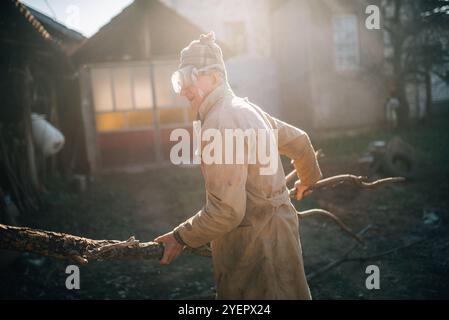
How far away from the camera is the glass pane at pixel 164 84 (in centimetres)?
1243

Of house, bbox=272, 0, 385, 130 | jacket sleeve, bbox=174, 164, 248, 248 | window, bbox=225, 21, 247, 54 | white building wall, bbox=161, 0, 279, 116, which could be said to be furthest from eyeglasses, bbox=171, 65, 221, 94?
window, bbox=225, 21, 247, 54

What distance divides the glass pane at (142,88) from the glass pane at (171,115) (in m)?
0.49

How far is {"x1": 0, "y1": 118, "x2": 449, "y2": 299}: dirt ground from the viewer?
4.40 metres

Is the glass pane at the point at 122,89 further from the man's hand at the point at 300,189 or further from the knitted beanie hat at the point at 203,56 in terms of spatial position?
the knitted beanie hat at the point at 203,56

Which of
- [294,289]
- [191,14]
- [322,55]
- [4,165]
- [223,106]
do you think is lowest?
[294,289]

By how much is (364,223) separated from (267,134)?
4.94 metres

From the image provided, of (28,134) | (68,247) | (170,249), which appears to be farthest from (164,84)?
(170,249)

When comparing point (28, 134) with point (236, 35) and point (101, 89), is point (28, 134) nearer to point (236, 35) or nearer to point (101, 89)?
point (101, 89)

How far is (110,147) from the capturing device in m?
12.5

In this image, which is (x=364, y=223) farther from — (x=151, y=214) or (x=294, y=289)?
(x=294, y=289)

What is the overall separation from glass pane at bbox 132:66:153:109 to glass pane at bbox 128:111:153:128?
218mm

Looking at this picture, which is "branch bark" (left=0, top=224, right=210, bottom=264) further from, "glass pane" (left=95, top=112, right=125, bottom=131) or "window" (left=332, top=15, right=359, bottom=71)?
"window" (left=332, top=15, right=359, bottom=71)

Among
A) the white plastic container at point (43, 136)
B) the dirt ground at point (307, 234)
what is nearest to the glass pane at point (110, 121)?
the dirt ground at point (307, 234)
